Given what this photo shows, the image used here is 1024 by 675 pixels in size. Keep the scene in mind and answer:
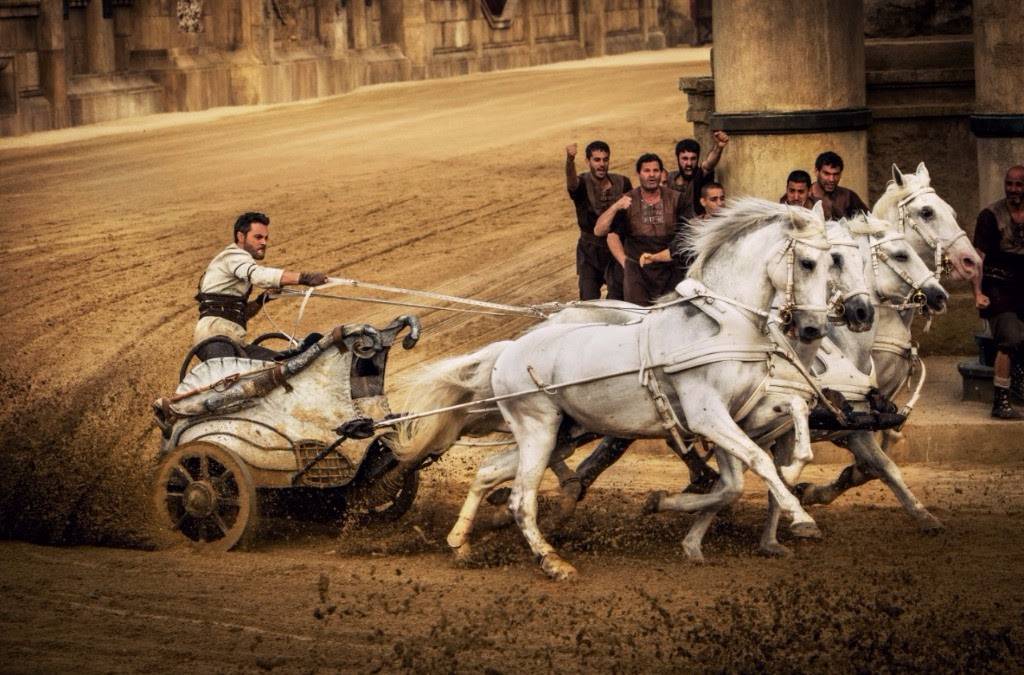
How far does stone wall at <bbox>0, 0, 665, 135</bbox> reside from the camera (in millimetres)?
24562

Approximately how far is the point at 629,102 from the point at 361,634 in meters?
20.8

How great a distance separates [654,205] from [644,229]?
0.17 metres

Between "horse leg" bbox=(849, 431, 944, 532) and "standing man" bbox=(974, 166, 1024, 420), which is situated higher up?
"standing man" bbox=(974, 166, 1024, 420)

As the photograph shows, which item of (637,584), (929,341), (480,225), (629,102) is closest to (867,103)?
(929,341)

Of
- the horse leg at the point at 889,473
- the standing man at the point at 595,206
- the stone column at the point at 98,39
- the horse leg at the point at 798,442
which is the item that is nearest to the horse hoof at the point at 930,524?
the horse leg at the point at 889,473

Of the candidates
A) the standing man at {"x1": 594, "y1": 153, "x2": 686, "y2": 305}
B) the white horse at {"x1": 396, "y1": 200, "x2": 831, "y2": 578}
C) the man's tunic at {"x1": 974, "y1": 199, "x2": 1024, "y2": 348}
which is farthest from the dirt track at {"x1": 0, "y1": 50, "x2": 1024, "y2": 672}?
the standing man at {"x1": 594, "y1": 153, "x2": 686, "y2": 305}

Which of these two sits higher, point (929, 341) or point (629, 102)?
point (629, 102)

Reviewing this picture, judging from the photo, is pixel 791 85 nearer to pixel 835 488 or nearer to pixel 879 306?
pixel 879 306

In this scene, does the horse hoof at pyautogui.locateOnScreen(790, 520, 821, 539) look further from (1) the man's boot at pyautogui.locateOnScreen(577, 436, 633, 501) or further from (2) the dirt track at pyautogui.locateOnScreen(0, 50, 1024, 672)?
(1) the man's boot at pyautogui.locateOnScreen(577, 436, 633, 501)

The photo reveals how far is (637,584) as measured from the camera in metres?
9.34

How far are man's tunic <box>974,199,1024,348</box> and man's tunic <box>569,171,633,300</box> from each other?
250cm

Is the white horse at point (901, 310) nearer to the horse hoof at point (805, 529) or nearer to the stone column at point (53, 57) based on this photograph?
the horse hoof at point (805, 529)

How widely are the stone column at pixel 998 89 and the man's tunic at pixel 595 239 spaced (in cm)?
271

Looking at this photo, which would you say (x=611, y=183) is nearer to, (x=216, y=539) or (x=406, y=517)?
(x=406, y=517)
